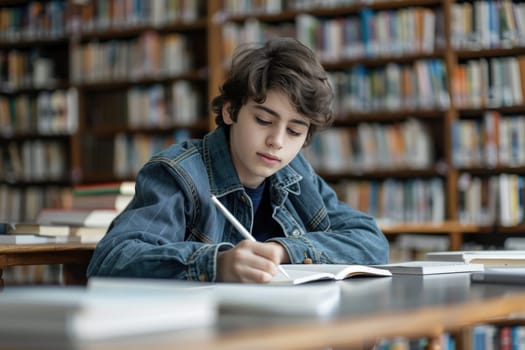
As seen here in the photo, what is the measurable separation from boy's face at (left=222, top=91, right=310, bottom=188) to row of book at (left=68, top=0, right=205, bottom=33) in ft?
10.7

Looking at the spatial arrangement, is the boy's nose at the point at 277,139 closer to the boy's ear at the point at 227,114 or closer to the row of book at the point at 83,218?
the boy's ear at the point at 227,114

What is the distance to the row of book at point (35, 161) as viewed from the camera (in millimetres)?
5172

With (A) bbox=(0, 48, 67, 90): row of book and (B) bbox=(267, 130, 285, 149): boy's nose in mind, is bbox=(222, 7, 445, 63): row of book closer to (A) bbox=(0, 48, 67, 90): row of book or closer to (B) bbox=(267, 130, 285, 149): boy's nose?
(A) bbox=(0, 48, 67, 90): row of book

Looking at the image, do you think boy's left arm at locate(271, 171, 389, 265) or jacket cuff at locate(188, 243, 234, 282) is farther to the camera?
boy's left arm at locate(271, 171, 389, 265)

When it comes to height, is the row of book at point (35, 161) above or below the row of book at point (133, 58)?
below

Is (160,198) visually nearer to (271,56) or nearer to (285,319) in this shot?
(271,56)

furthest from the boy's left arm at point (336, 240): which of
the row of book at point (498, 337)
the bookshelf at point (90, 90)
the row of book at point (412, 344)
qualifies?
the bookshelf at point (90, 90)

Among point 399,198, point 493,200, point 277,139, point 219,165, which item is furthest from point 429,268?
point 399,198

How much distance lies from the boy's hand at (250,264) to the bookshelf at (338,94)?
104 inches

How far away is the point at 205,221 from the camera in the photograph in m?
1.54

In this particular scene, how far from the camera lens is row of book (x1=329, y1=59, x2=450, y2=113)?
4.16 m

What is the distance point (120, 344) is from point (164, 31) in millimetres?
4473

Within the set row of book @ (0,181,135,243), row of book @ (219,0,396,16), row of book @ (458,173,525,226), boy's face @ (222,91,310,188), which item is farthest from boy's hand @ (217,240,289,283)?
row of book @ (219,0,396,16)

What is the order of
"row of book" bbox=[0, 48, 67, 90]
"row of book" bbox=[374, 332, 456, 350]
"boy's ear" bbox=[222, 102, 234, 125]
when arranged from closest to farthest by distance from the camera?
"boy's ear" bbox=[222, 102, 234, 125] < "row of book" bbox=[374, 332, 456, 350] < "row of book" bbox=[0, 48, 67, 90]
